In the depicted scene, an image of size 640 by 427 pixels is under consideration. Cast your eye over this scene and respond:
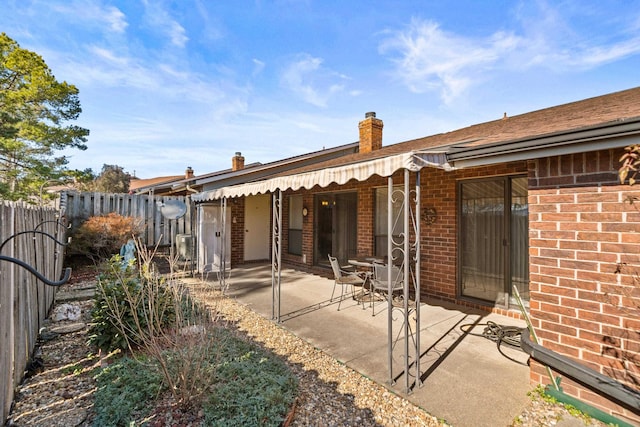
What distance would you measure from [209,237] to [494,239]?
339 inches

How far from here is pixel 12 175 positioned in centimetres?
1420

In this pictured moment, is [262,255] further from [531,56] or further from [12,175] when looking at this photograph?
[12,175]

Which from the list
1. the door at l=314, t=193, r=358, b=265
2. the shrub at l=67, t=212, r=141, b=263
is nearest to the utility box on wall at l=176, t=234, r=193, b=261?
the shrub at l=67, t=212, r=141, b=263

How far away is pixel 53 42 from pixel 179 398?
10364 millimetres

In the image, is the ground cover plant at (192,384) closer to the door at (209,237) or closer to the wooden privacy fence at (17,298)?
the wooden privacy fence at (17,298)

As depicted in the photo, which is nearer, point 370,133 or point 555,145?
point 555,145

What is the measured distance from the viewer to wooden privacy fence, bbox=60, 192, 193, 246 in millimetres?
9445

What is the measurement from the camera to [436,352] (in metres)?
4.16

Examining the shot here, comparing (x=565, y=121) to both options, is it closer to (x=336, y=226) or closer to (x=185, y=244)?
(x=336, y=226)

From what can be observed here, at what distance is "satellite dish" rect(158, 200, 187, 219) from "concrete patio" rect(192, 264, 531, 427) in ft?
15.0

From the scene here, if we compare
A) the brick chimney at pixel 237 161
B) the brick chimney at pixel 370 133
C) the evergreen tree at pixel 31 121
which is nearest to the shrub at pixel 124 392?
the brick chimney at pixel 370 133

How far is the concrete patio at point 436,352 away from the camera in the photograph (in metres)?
3.02

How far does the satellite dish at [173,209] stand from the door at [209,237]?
903 mm

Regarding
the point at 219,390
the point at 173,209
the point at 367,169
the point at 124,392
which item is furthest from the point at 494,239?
the point at 173,209
